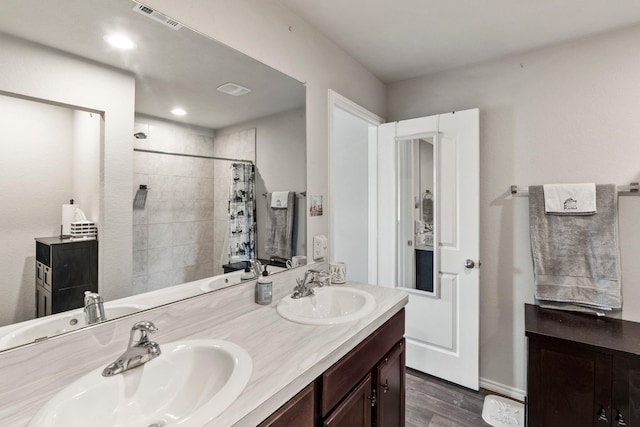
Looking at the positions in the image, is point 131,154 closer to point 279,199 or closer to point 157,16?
point 157,16

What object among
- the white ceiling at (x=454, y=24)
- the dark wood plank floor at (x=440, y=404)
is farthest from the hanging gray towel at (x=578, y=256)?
the white ceiling at (x=454, y=24)

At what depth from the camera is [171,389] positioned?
858 millimetres

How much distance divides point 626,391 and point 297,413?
5.39 feet

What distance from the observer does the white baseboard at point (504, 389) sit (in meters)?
2.07

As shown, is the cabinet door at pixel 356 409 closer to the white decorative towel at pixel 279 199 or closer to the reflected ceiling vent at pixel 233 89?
the white decorative towel at pixel 279 199

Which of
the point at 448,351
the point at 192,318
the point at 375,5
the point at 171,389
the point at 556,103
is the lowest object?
the point at 448,351

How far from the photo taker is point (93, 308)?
92 centimetres

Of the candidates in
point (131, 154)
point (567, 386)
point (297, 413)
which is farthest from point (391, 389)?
point (131, 154)

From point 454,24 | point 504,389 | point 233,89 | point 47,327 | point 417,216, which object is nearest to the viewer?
point 47,327

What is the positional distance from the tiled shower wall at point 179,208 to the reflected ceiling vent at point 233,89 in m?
0.18

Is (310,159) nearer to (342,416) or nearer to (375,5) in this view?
(375,5)

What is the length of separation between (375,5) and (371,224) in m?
1.53

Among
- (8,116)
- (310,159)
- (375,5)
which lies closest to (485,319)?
(310,159)

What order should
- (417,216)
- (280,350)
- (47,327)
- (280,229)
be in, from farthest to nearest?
1. (417,216)
2. (280,229)
3. (280,350)
4. (47,327)
